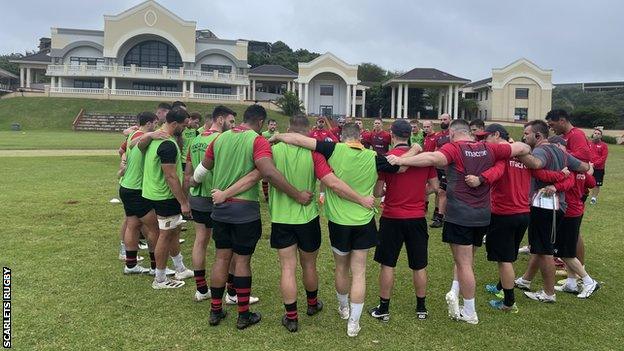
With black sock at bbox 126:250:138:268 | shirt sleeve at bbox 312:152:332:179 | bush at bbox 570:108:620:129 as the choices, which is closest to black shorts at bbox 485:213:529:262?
shirt sleeve at bbox 312:152:332:179

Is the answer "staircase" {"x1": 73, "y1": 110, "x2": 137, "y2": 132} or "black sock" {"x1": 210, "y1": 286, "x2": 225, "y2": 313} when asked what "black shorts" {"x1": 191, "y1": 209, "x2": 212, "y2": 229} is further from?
"staircase" {"x1": 73, "y1": 110, "x2": 137, "y2": 132}

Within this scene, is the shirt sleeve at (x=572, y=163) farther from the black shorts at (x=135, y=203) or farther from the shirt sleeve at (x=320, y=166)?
the black shorts at (x=135, y=203)

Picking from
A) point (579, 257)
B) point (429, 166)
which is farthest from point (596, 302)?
point (429, 166)

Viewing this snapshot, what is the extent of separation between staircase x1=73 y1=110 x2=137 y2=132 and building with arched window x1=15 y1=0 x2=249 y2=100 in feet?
29.4

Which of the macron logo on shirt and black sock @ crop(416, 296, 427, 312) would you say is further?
black sock @ crop(416, 296, 427, 312)

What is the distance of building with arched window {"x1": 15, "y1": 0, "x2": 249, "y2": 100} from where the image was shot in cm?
6006

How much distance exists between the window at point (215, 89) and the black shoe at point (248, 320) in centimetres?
6352

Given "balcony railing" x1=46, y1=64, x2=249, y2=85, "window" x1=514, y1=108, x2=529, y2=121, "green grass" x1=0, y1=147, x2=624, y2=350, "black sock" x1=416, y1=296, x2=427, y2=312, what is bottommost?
"green grass" x1=0, y1=147, x2=624, y2=350

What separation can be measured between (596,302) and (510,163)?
2107 mm

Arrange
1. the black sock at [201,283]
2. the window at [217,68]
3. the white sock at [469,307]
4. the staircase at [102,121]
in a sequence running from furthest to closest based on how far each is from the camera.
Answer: the window at [217,68], the staircase at [102,121], the black sock at [201,283], the white sock at [469,307]

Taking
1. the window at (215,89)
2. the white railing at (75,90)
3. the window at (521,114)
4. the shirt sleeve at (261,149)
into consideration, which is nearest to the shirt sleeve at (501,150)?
the shirt sleeve at (261,149)

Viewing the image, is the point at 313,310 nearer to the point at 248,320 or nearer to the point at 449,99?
the point at 248,320

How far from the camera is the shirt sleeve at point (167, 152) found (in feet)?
17.0

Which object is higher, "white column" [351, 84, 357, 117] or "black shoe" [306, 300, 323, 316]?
"white column" [351, 84, 357, 117]
